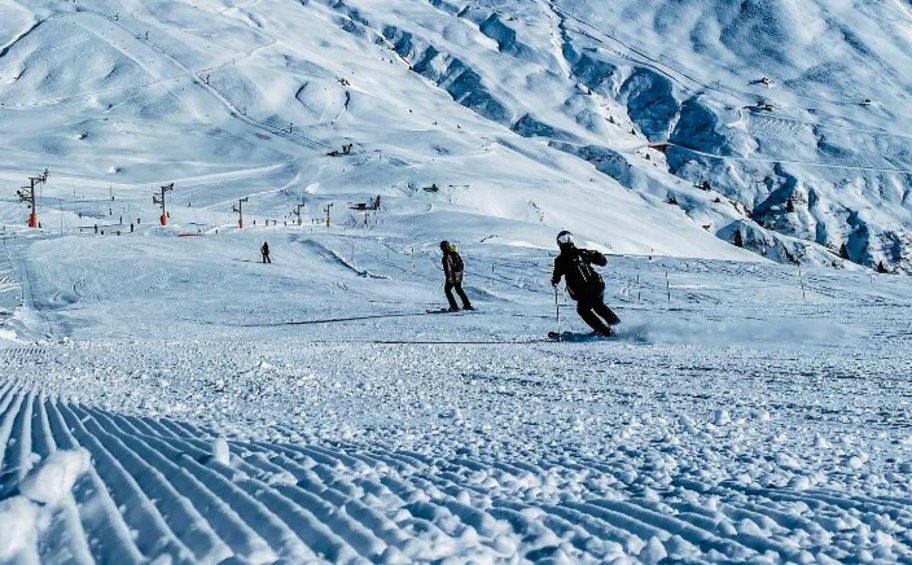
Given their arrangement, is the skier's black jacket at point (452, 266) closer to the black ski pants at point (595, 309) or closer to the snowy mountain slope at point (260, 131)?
the black ski pants at point (595, 309)

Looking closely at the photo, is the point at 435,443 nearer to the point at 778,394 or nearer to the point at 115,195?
the point at 778,394

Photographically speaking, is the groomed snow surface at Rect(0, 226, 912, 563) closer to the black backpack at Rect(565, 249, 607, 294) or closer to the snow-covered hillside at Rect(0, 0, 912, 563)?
the snow-covered hillside at Rect(0, 0, 912, 563)

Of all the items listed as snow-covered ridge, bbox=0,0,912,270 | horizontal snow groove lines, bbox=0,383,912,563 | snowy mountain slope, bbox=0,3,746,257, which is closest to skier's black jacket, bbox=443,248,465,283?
horizontal snow groove lines, bbox=0,383,912,563

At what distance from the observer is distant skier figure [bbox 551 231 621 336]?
45.5 ft

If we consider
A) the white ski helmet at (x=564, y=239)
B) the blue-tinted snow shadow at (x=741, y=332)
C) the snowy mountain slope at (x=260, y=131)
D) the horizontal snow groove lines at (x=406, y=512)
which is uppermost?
the snowy mountain slope at (x=260, y=131)

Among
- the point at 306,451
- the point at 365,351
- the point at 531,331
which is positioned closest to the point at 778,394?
the point at 306,451

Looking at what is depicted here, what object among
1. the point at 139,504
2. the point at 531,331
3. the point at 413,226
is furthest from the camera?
the point at 413,226

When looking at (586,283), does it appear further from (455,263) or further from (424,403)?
(424,403)

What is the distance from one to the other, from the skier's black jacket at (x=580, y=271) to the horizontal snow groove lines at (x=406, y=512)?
366 inches

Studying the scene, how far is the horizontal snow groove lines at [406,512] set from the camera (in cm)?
302

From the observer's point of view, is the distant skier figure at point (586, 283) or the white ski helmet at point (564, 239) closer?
the distant skier figure at point (586, 283)

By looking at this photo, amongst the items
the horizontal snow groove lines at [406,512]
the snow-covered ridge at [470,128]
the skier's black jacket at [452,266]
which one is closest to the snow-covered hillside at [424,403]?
the horizontal snow groove lines at [406,512]

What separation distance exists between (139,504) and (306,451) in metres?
1.59

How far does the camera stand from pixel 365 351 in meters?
12.7
